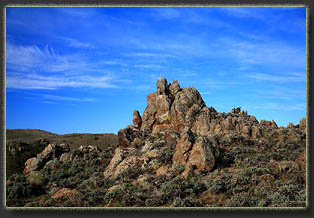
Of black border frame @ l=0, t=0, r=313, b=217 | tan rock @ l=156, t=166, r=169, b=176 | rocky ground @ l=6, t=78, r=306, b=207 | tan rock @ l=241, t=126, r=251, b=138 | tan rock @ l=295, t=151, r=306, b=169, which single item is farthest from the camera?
tan rock @ l=241, t=126, r=251, b=138

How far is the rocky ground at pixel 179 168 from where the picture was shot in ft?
49.9

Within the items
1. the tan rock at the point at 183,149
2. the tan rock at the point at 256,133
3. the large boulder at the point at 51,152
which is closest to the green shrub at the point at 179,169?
the tan rock at the point at 183,149

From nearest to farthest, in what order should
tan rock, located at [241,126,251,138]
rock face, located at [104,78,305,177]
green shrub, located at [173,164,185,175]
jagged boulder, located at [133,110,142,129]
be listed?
green shrub, located at [173,164,185,175], rock face, located at [104,78,305,177], tan rock, located at [241,126,251,138], jagged boulder, located at [133,110,142,129]

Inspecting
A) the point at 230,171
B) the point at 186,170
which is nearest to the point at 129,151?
the point at 186,170

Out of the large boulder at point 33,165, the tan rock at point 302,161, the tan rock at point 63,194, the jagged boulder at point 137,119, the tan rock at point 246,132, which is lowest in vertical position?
the tan rock at point 63,194

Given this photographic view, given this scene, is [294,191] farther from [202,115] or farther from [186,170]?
[202,115]

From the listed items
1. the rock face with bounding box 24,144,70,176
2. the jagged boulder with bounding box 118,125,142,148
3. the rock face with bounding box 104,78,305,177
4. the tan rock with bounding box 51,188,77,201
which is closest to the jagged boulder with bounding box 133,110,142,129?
the rock face with bounding box 104,78,305,177

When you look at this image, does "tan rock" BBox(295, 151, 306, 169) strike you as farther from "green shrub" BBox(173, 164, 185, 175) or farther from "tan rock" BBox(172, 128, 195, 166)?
"green shrub" BBox(173, 164, 185, 175)

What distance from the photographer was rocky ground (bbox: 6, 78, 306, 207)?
15195 millimetres

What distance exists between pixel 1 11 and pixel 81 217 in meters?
11.9

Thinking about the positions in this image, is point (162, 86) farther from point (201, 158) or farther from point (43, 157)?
point (201, 158)

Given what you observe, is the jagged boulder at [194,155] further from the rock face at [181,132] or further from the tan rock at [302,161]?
the tan rock at [302,161]

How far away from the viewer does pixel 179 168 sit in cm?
1889

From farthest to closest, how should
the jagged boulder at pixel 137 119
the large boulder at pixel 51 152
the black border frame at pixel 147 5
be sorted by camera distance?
the jagged boulder at pixel 137 119
the large boulder at pixel 51 152
the black border frame at pixel 147 5
